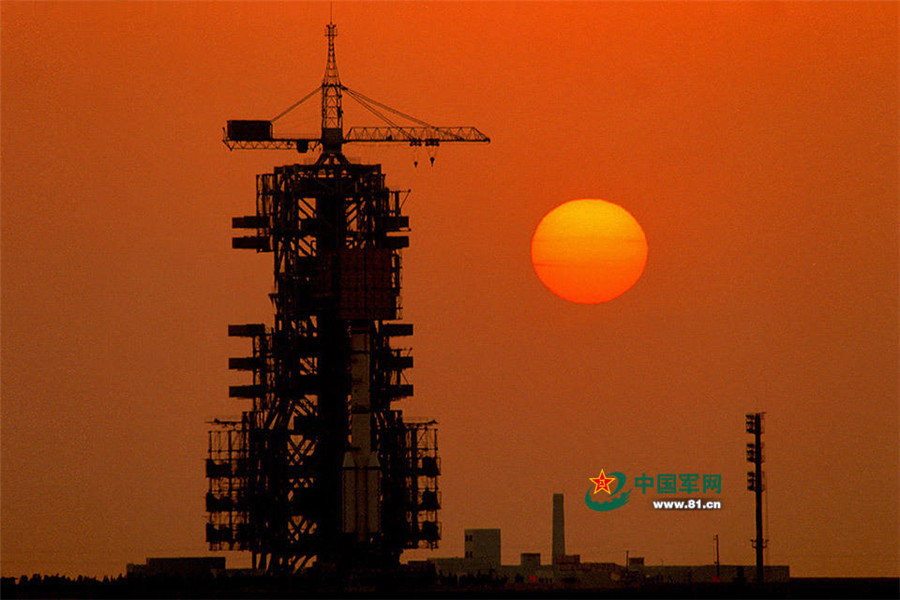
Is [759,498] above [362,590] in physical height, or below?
above

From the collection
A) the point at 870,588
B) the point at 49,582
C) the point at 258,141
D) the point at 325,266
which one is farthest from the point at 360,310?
Answer: the point at 870,588

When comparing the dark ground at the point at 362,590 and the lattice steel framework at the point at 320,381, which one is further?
the lattice steel framework at the point at 320,381

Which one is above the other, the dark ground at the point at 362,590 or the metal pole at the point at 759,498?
the metal pole at the point at 759,498

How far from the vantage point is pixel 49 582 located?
12950cm

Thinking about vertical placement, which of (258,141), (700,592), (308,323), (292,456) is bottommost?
(700,592)

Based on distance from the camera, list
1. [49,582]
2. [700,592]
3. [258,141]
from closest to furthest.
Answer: [700,592] < [49,582] < [258,141]

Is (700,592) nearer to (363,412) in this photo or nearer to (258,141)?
(363,412)

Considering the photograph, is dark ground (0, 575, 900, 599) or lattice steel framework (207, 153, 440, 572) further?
lattice steel framework (207, 153, 440, 572)

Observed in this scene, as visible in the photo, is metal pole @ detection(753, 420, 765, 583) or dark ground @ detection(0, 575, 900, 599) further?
metal pole @ detection(753, 420, 765, 583)

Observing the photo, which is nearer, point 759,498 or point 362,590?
point 362,590

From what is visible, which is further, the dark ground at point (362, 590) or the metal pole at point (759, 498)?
the metal pole at point (759, 498)

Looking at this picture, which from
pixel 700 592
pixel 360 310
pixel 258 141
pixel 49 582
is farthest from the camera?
pixel 258 141

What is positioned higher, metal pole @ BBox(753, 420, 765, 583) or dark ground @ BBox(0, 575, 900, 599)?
metal pole @ BBox(753, 420, 765, 583)

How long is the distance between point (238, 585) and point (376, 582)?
963 centimetres
